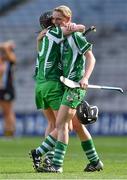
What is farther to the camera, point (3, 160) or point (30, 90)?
point (30, 90)

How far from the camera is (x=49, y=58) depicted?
10.8 meters

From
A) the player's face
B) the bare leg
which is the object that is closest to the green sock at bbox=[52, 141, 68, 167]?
the bare leg

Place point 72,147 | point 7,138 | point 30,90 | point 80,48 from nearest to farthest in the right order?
point 80,48
point 72,147
point 7,138
point 30,90

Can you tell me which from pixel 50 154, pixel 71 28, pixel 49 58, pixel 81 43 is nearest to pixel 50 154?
pixel 50 154

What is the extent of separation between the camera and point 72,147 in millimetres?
18609

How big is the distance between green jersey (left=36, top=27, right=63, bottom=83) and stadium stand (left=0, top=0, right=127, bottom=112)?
16056 mm

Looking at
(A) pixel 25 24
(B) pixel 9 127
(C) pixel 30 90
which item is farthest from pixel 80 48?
(A) pixel 25 24

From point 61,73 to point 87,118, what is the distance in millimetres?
641

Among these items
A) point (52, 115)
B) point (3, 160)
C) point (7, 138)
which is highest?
point (52, 115)

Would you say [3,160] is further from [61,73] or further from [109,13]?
[109,13]

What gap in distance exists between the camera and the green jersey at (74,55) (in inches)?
410

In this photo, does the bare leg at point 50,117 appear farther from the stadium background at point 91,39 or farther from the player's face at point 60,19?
the stadium background at point 91,39

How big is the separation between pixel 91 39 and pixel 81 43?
1881 cm

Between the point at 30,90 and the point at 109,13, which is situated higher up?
the point at 109,13
